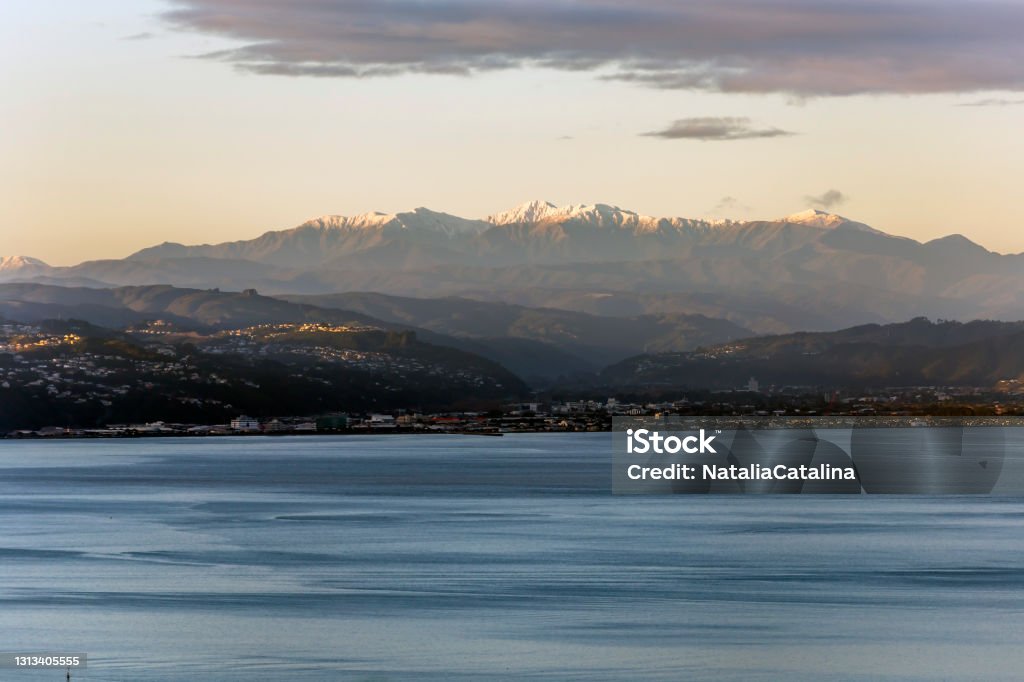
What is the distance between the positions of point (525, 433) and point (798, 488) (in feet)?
326

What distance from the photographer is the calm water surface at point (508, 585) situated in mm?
37688

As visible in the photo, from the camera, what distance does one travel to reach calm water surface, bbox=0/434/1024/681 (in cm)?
3769

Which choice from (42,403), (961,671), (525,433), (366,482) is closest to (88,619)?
(961,671)

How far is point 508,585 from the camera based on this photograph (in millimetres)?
48250

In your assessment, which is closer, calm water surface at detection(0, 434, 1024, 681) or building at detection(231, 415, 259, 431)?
calm water surface at detection(0, 434, 1024, 681)

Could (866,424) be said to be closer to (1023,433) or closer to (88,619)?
(1023,433)

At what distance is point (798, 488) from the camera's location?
9519 cm

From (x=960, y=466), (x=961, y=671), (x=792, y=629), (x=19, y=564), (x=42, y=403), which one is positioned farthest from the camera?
(x=42, y=403)

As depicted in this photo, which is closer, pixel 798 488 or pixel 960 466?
pixel 798 488

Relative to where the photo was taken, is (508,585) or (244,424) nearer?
(508,585)

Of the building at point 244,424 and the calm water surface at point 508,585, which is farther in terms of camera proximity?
the building at point 244,424

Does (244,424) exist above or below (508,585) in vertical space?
below

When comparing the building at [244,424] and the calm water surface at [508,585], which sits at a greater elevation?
the calm water surface at [508,585]

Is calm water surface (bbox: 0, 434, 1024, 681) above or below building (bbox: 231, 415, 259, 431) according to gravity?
above
